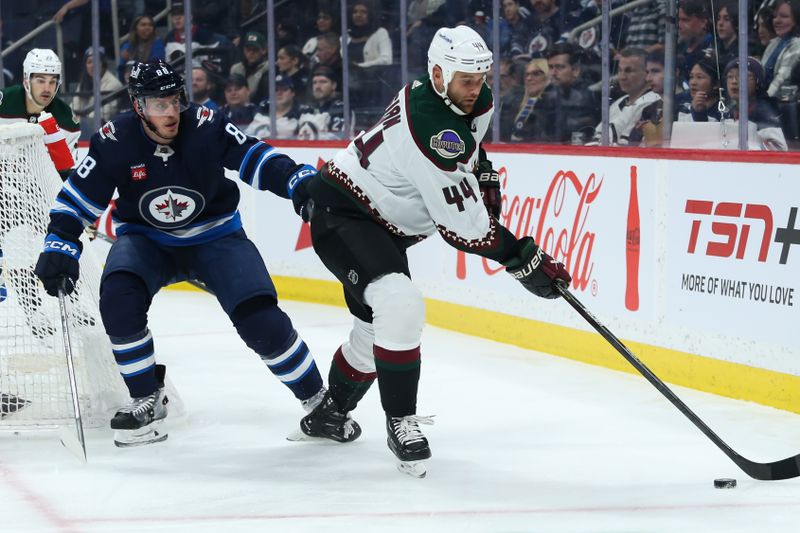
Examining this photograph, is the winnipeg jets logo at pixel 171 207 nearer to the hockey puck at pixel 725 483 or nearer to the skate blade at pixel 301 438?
the skate blade at pixel 301 438

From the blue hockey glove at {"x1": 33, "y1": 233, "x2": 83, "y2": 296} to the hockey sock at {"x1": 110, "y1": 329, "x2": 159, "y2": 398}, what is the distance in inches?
8.1

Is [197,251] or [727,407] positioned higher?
[197,251]

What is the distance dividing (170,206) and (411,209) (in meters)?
0.77

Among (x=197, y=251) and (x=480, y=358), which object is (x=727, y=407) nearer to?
(x=480, y=358)

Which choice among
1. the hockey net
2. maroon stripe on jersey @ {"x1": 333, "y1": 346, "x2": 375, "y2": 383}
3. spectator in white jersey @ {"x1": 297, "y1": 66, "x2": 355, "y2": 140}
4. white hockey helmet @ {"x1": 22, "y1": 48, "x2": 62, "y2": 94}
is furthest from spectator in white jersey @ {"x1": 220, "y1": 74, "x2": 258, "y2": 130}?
maroon stripe on jersey @ {"x1": 333, "y1": 346, "x2": 375, "y2": 383}

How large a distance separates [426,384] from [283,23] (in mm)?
3176

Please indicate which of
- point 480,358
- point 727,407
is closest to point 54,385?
point 480,358

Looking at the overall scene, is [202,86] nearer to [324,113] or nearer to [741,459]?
[324,113]

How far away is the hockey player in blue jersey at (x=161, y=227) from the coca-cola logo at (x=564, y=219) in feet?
5.18

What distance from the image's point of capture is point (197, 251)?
3.61 metres

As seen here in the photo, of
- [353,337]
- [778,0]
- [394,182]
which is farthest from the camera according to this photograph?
[778,0]

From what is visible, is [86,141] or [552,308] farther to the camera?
[86,141]

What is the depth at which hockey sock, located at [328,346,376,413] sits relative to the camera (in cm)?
347

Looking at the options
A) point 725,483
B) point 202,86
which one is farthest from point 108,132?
point 202,86
